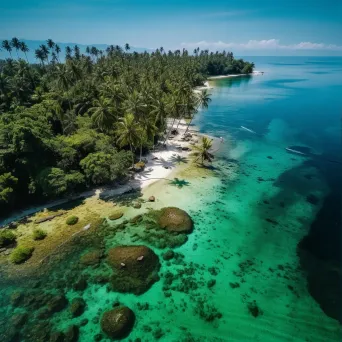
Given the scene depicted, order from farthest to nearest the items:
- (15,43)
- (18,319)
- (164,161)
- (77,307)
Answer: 1. (15,43)
2. (164,161)
3. (77,307)
4. (18,319)

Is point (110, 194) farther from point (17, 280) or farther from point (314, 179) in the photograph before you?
point (314, 179)

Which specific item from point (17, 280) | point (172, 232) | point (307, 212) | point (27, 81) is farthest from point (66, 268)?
point (27, 81)

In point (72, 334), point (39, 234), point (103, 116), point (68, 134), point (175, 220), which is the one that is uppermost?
point (103, 116)

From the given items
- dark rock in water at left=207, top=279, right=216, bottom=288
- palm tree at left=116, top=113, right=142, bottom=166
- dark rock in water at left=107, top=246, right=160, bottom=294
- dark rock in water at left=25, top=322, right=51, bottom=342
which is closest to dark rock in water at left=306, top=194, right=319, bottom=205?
dark rock in water at left=207, top=279, right=216, bottom=288

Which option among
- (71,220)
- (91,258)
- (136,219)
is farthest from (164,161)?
(91,258)

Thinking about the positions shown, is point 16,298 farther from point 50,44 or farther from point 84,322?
point 50,44

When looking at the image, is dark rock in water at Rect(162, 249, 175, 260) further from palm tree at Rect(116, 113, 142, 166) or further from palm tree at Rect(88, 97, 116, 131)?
palm tree at Rect(88, 97, 116, 131)
